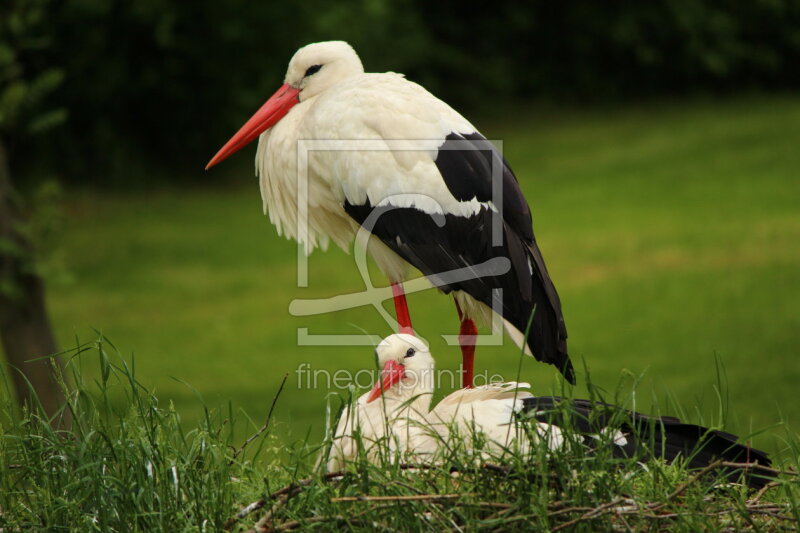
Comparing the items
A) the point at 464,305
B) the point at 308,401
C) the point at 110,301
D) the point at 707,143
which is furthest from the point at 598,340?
the point at 707,143

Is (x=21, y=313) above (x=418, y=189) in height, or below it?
below

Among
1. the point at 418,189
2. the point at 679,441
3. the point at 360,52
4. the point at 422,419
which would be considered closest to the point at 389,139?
the point at 418,189

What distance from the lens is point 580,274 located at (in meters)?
10.6

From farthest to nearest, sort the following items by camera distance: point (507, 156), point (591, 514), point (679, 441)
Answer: point (507, 156) < point (679, 441) < point (591, 514)

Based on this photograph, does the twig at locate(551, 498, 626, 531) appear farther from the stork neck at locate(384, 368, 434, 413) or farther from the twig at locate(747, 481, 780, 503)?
the stork neck at locate(384, 368, 434, 413)

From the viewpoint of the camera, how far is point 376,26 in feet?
47.0

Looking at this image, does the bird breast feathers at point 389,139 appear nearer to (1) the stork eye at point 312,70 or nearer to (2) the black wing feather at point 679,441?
(1) the stork eye at point 312,70

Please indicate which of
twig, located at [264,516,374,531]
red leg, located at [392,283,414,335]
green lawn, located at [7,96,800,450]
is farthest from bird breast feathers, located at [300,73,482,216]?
green lawn, located at [7,96,800,450]

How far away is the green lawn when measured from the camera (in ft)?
27.5

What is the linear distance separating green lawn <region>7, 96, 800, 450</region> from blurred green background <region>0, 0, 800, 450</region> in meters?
0.03

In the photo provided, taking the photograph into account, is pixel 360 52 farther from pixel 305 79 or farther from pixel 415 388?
pixel 415 388

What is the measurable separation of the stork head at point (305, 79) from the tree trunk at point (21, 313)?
6.08ft

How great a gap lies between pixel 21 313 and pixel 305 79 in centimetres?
232

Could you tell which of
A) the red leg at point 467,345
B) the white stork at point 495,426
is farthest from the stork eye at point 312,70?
the white stork at point 495,426
